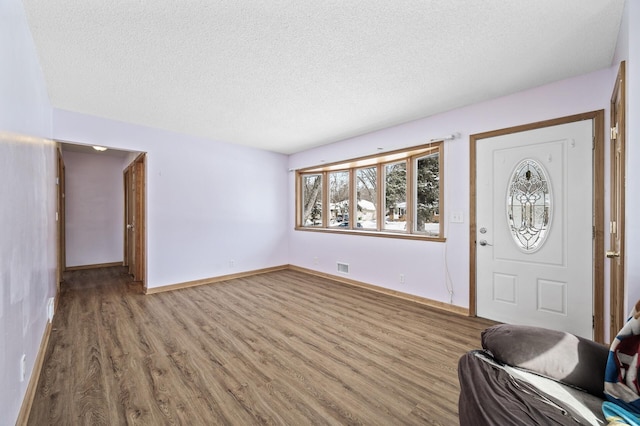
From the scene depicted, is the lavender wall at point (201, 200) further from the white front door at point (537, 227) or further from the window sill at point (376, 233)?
the white front door at point (537, 227)

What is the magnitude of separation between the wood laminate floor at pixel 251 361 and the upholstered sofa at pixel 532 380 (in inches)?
24.7

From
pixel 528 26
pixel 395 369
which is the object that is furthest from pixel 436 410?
pixel 528 26

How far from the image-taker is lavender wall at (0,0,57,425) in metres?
1.33

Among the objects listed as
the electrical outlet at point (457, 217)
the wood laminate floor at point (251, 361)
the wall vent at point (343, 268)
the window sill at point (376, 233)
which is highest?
the electrical outlet at point (457, 217)

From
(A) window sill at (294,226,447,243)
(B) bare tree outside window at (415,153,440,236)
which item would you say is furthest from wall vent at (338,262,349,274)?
(B) bare tree outside window at (415,153,440,236)

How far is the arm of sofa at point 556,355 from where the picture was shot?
3.91ft

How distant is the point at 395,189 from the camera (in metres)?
4.44

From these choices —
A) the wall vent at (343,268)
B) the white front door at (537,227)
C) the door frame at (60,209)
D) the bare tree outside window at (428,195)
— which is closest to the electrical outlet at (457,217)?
the white front door at (537,227)

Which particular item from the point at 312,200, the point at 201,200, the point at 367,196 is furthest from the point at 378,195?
the point at 201,200

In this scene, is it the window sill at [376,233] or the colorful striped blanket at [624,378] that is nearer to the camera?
the colorful striped blanket at [624,378]

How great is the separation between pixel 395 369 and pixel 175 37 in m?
2.97

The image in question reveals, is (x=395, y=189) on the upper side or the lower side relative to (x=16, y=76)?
lower

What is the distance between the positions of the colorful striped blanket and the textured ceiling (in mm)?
1854

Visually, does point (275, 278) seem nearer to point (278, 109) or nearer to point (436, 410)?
point (278, 109)
